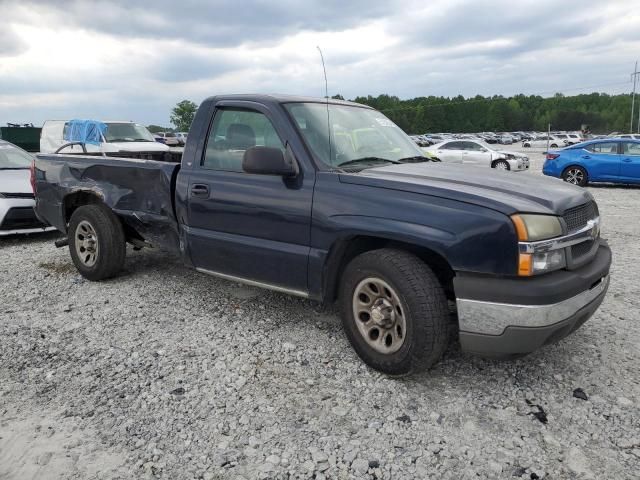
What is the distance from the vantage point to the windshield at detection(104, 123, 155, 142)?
44.9ft

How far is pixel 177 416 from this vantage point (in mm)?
2918

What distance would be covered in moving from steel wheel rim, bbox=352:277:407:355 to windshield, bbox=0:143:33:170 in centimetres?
Answer: 721

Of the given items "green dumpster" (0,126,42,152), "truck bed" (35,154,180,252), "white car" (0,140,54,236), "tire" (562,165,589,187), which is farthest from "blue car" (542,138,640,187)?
"green dumpster" (0,126,42,152)

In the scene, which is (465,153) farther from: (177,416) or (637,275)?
(177,416)

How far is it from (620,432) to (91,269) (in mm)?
4686

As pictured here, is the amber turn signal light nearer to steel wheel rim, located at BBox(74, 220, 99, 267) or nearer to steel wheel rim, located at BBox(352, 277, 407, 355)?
steel wheel rim, located at BBox(352, 277, 407, 355)

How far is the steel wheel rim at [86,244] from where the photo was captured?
5.15 meters

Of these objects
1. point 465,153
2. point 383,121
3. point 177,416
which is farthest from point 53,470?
point 465,153

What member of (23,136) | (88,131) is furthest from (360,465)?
(23,136)

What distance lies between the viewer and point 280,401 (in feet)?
10.1

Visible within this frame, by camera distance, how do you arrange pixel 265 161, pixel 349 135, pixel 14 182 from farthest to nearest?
pixel 14 182 → pixel 349 135 → pixel 265 161

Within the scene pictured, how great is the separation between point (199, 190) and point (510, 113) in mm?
149574

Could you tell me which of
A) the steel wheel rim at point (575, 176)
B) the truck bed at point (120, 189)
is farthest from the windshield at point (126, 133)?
the steel wheel rim at point (575, 176)

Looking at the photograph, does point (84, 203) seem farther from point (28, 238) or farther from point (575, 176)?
point (575, 176)
